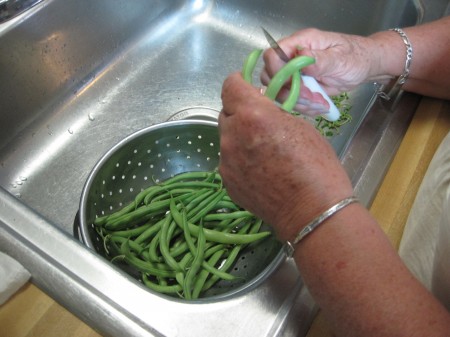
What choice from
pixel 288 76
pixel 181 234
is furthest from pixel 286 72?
pixel 181 234

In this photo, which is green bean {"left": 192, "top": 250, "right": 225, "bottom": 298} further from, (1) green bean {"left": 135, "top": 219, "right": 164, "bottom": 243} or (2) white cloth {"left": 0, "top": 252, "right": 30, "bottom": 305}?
(2) white cloth {"left": 0, "top": 252, "right": 30, "bottom": 305}

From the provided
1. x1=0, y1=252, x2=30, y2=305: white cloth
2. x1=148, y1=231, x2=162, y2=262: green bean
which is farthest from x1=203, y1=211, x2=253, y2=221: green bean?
x1=0, y1=252, x2=30, y2=305: white cloth

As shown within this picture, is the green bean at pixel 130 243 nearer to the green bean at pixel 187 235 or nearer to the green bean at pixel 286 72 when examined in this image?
the green bean at pixel 187 235

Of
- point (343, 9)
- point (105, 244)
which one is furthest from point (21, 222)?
point (343, 9)

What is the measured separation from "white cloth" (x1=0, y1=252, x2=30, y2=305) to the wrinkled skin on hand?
34 cm

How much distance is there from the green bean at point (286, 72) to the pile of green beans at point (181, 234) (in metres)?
0.29

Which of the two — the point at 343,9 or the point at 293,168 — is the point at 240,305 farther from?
the point at 343,9

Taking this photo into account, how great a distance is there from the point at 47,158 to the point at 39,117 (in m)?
0.11

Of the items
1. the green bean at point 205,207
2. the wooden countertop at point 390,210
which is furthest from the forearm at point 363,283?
the green bean at point 205,207

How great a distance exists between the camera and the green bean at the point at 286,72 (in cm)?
60

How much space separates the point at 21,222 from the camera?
0.67 m

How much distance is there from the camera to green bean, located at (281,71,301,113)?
59cm

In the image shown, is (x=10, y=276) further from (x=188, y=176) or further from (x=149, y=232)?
(x=188, y=176)

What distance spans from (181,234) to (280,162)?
0.39 m
